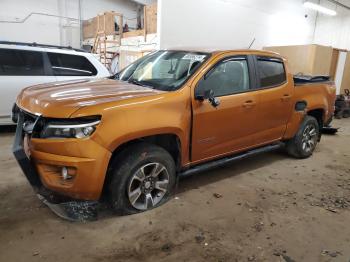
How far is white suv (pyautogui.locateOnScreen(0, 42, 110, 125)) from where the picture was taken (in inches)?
200

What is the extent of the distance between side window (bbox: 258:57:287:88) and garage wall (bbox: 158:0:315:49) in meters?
2.20

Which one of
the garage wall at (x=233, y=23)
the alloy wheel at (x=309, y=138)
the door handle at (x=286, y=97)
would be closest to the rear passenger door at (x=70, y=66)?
the garage wall at (x=233, y=23)

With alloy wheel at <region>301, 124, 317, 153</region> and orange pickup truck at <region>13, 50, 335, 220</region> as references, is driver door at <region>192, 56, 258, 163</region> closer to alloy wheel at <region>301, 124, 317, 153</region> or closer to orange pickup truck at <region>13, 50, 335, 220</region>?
orange pickup truck at <region>13, 50, 335, 220</region>

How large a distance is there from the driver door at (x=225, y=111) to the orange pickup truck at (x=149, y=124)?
12 millimetres

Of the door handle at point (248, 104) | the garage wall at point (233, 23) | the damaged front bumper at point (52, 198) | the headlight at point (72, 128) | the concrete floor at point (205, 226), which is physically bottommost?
the concrete floor at point (205, 226)

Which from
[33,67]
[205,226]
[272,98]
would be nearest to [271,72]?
[272,98]

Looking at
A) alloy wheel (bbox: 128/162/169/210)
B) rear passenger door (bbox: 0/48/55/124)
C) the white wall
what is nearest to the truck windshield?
alloy wheel (bbox: 128/162/169/210)

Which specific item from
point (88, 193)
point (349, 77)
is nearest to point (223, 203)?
point (88, 193)

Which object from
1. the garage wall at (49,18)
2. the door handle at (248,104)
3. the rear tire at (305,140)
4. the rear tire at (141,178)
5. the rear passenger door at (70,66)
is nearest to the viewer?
the rear tire at (141,178)

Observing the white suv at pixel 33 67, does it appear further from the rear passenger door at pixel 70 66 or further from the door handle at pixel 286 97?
the door handle at pixel 286 97

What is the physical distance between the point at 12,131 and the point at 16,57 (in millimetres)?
1406

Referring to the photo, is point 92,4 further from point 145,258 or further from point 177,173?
point 145,258

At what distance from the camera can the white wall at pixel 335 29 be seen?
13.8 m

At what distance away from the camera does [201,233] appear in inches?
103
